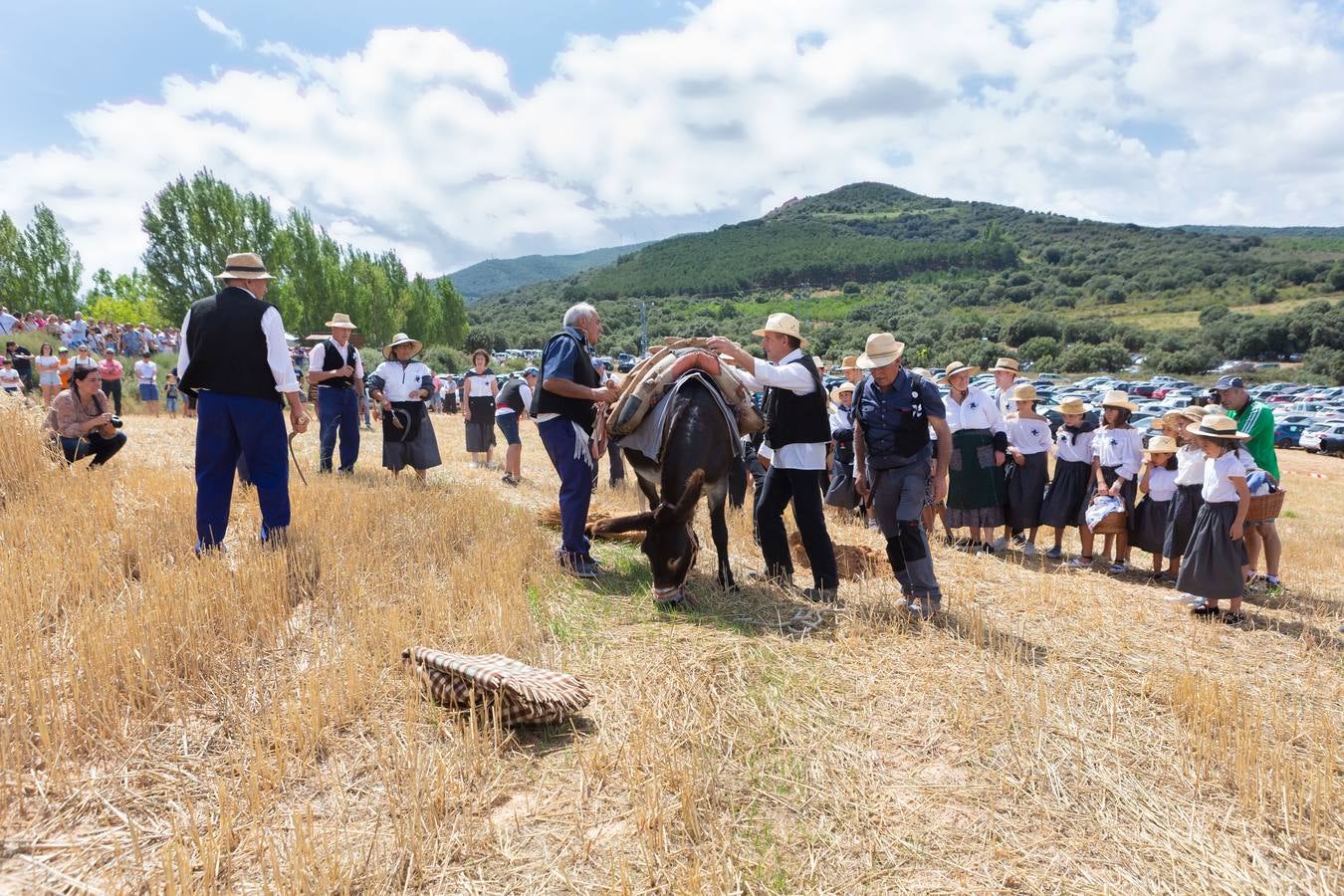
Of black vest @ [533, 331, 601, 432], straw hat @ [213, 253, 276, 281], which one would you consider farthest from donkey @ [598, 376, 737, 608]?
straw hat @ [213, 253, 276, 281]

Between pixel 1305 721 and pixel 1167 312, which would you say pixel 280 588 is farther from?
pixel 1167 312

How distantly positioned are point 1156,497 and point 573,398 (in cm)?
577

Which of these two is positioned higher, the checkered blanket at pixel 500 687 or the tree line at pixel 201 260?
the tree line at pixel 201 260

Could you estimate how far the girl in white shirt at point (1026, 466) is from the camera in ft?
26.4

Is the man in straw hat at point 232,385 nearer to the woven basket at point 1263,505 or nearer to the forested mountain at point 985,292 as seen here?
the woven basket at point 1263,505

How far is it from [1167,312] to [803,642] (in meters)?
88.3

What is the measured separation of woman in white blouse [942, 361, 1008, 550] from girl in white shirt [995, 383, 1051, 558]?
0.36 feet

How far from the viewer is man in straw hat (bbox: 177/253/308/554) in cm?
502

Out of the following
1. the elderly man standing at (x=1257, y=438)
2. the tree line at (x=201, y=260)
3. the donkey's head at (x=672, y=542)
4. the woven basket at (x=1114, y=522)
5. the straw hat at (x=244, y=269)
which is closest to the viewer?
the donkey's head at (x=672, y=542)

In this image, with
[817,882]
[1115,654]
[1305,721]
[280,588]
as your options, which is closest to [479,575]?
[280,588]

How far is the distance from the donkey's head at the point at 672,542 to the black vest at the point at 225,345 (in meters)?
2.72

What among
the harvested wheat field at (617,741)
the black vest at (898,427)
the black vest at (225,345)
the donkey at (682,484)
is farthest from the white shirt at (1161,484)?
the black vest at (225,345)

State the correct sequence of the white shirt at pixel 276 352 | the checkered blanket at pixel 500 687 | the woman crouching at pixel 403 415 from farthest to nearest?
the woman crouching at pixel 403 415, the white shirt at pixel 276 352, the checkered blanket at pixel 500 687

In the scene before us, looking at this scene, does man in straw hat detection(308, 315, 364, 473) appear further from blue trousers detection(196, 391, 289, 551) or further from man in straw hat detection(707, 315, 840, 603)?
man in straw hat detection(707, 315, 840, 603)
